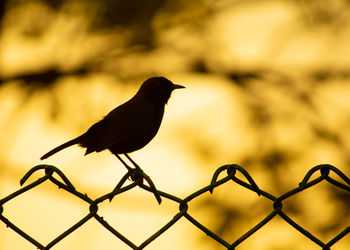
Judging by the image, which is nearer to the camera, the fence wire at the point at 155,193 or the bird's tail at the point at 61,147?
the fence wire at the point at 155,193

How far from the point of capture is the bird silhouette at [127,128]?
3678mm

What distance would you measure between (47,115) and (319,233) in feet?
8.08

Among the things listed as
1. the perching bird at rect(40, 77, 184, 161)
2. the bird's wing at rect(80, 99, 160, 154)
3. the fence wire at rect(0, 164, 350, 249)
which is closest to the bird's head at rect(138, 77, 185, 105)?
the perching bird at rect(40, 77, 184, 161)

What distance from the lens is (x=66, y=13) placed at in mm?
5812

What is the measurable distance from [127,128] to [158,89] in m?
0.77

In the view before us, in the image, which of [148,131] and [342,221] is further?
[342,221]

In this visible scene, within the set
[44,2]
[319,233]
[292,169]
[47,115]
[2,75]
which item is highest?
[44,2]

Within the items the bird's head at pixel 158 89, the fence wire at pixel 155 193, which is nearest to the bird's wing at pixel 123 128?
the bird's head at pixel 158 89

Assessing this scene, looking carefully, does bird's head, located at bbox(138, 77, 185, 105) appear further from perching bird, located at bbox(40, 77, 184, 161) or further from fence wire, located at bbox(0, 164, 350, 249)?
fence wire, located at bbox(0, 164, 350, 249)

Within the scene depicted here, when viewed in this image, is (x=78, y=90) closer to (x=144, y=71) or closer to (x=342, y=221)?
(x=144, y=71)

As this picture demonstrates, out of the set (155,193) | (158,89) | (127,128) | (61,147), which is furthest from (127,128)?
(155,193)

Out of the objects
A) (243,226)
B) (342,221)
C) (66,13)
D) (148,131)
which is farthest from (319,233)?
(66,13)

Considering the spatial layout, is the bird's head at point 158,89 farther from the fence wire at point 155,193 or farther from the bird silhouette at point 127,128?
the fence wire at point 155,193

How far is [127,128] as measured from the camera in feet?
12.6
